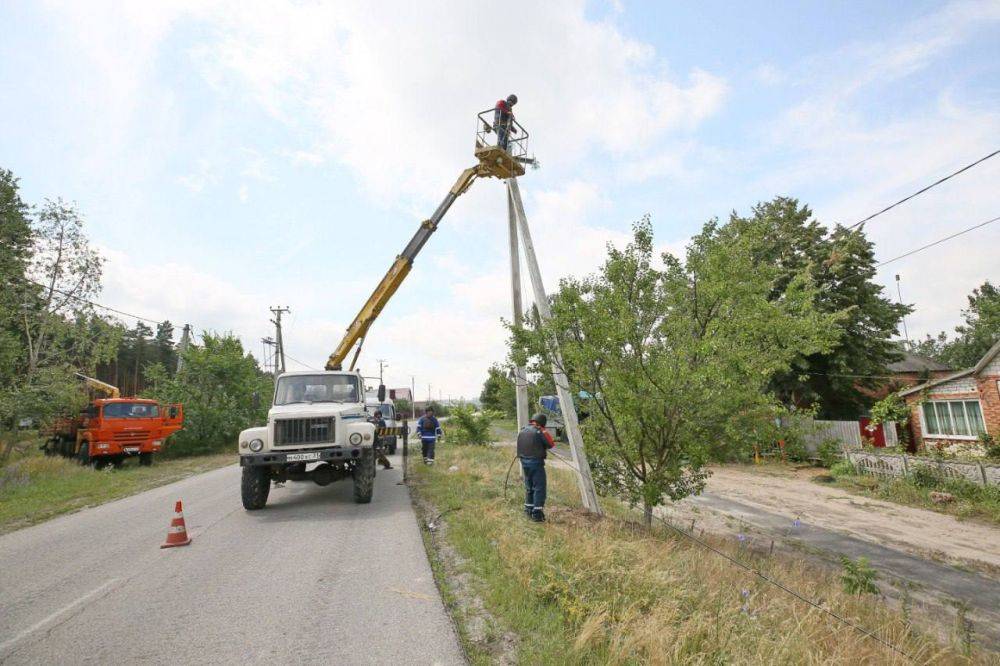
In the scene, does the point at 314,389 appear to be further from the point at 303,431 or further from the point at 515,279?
the point at 515,279

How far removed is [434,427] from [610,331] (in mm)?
8871

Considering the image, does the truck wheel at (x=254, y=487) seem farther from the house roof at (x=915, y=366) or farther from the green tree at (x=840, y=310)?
the house roof at (x=915, y=366)

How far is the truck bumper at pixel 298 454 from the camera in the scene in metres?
8.41

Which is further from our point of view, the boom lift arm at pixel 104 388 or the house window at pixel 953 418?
the boom lift arm at pixel 104 388

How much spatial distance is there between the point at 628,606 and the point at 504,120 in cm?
1045

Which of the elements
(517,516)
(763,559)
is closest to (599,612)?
(517,516)

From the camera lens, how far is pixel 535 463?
306 inches

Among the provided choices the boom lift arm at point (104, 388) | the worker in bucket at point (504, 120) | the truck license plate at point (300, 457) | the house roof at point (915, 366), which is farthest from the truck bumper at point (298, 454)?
the house roof at point (915, 366)

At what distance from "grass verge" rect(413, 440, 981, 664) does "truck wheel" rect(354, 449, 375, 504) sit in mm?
2335

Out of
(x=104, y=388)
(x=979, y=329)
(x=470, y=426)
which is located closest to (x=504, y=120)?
(x=470, y=426)

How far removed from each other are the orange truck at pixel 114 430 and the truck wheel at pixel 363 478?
12.5 meters

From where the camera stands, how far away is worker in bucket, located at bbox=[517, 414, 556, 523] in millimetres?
7645

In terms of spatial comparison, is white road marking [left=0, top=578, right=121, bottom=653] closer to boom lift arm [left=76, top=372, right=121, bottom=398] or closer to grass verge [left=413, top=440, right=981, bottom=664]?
grass verge [left=413, top=440, right=981, bottom=664]

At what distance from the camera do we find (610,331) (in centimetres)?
722
